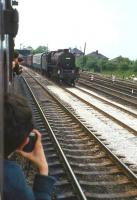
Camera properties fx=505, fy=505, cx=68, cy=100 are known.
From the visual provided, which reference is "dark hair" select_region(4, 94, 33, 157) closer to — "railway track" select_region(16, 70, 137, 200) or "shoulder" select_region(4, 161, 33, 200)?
"shoulder" select_region(4, 161, 33, 200)

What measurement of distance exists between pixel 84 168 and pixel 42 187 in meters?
6.83

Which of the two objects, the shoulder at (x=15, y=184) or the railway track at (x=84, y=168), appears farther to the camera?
the railway track at (x=84, y=168)

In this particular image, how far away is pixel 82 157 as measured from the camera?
1034 cm

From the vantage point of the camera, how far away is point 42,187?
2.66 metres

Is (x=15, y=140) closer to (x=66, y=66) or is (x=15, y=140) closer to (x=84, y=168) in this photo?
(x=84, y=168)

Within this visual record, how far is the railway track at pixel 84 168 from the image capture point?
25.0 ft

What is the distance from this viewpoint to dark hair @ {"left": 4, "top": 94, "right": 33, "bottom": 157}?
95.2 inches

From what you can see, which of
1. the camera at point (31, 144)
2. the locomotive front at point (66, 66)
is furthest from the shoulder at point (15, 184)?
the locomotive front at point (66, 66)

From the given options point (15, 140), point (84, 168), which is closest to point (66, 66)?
point (84, 168)

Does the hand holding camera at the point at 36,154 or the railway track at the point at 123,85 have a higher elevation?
the hand holding camera at the point at 36,154

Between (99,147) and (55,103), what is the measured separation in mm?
10823

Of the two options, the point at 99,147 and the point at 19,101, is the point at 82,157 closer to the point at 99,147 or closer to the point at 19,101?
the point at 99,147

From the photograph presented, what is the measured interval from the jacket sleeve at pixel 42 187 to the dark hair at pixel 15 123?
28 cm

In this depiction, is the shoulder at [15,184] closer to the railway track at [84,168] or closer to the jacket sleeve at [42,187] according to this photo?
the jacket sleeve at [42,187]
